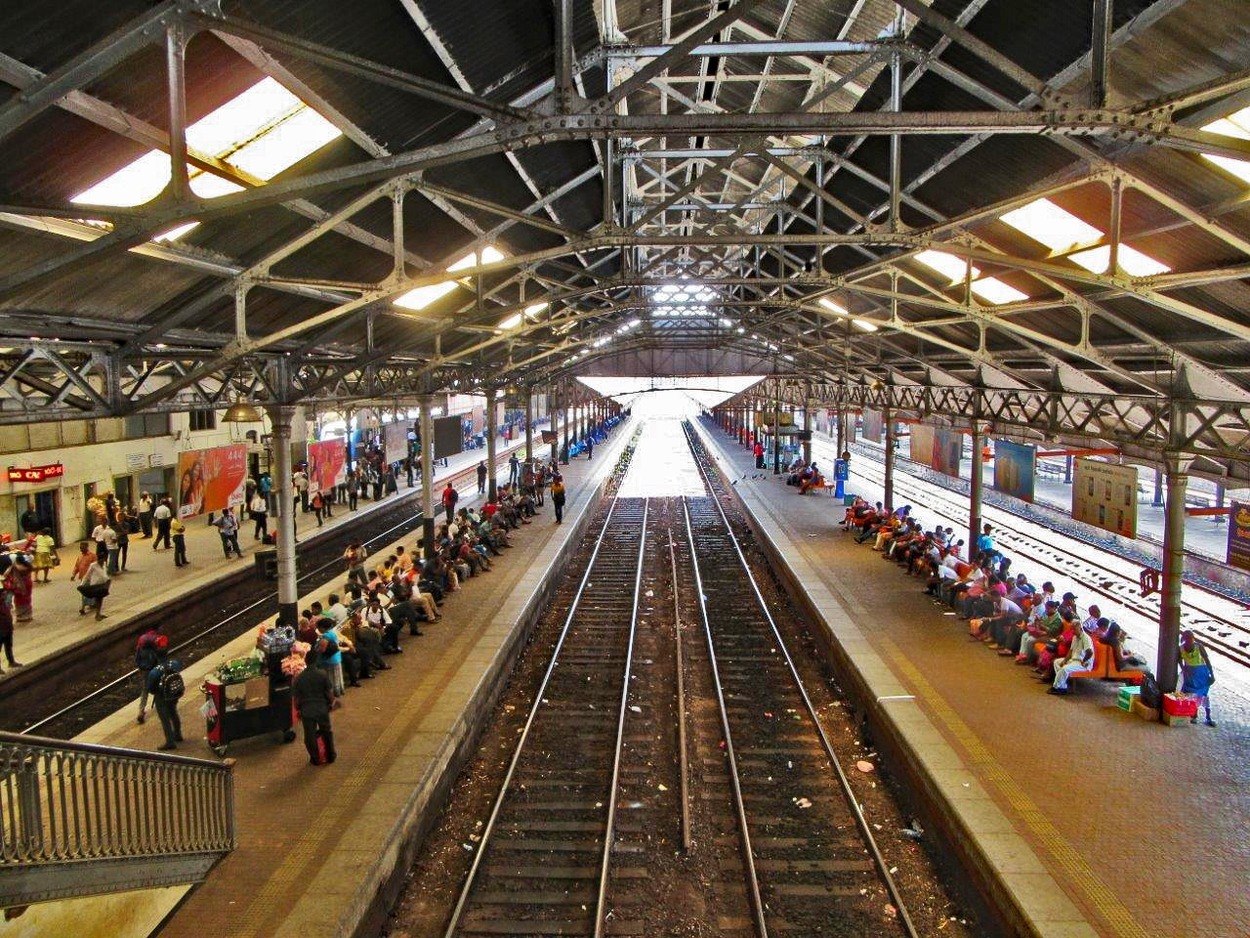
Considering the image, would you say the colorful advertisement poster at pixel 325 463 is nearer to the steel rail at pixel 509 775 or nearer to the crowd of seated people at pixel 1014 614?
the steel rail at pixel 509 775

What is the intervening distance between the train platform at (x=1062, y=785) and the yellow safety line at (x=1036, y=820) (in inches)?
0.6

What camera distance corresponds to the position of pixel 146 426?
23.1 meters

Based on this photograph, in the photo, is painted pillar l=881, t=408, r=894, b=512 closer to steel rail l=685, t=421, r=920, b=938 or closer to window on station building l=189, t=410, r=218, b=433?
→ steel rail l=685, t=421, r=920, b=938

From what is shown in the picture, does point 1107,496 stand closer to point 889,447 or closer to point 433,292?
point 889,447

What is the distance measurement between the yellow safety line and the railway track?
6.49 meters

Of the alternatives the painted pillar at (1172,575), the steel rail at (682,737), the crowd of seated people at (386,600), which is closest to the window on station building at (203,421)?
the crowd of seated people at (386,600)

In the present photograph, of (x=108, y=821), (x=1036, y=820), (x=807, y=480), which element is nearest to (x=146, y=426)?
(x=108, y=821)

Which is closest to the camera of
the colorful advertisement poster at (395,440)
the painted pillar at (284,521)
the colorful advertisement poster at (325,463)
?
the painted pillar at (284,521)

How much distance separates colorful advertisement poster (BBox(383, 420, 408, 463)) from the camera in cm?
2886

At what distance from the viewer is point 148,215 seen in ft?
16.9

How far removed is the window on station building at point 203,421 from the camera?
84.7 ft

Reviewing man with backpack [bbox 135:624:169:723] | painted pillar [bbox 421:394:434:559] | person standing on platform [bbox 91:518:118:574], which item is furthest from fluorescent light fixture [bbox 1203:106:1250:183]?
person standing on platform [bbox 91:518:118:574]

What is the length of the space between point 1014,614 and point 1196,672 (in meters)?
2.87

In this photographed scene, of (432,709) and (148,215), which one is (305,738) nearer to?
(432,709)
